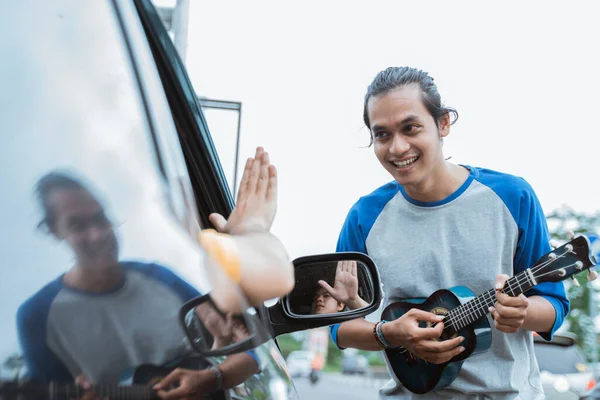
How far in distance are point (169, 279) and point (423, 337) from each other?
1495 millimetres

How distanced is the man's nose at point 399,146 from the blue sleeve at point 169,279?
1490 mm

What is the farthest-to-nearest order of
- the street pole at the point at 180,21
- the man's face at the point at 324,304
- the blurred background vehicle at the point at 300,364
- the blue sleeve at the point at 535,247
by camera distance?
1. the blurred background vehicle at the point at 300,364
2. the street pole at the point at 180,21
3. the blue sleeve at the point at 535,247
4. the man's face at the point at 324,304

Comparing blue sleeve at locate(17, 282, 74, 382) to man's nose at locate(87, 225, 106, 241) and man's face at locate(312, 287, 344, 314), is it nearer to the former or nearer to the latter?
man's nose at locate(87, 225, 106, 241)

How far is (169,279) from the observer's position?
714mm

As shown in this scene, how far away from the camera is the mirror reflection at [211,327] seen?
0.70m

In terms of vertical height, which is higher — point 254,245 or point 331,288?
point 254,245

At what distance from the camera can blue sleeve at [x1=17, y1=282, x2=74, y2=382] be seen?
22.4 inches

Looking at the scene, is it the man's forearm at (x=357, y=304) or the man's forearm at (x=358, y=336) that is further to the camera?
the man's forearm at (x=358, y=336)

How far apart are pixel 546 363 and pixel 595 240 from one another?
442 cm

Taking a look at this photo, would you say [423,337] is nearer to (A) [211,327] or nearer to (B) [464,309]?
(B) [464,309]

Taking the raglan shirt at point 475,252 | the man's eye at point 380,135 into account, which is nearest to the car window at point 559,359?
the raglan shirt at point 475,252

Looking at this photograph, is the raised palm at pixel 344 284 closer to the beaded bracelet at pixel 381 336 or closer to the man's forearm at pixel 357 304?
the man's forearm at pixel 357 304

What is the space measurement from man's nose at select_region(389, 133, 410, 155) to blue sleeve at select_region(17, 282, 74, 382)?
1.65 m

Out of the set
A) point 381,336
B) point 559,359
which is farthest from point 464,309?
point 559,359
